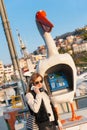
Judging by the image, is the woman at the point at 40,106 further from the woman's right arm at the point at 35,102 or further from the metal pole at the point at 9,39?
the metal pole at the point at 9,39

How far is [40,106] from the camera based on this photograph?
10.4 feet

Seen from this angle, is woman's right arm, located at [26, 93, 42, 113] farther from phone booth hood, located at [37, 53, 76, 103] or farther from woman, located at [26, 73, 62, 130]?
phone booth hood, located at [37, 53, 76, 103]

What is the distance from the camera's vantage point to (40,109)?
3.17 meters

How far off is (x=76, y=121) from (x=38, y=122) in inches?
67.0

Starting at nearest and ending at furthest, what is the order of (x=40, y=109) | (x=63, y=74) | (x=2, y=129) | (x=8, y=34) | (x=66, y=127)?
1. (x=40, y=109)
2. (x=66, y=127)
3. (x=63, y=74)
4. (x=8, y=34)
5. (x=2, y=129)

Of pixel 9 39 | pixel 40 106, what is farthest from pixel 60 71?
pixel 40 106

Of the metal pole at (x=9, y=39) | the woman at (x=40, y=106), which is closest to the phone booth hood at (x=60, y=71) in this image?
the metal pole at (x=9, y=39)

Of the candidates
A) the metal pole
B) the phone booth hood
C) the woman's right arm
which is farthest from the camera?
the metal pole

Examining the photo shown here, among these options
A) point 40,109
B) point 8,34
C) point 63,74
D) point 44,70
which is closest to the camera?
point 40,109

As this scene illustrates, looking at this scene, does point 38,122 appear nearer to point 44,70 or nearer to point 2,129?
point 44,70

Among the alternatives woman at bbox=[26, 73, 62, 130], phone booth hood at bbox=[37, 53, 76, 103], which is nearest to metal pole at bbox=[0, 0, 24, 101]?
phone booth hood at bbox=[37, 53, 76, 103]

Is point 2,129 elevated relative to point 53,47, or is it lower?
lower

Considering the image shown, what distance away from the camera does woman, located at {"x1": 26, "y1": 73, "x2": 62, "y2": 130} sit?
314 centimetres

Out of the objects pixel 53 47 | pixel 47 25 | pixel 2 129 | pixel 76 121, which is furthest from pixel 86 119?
pixel 2 129
